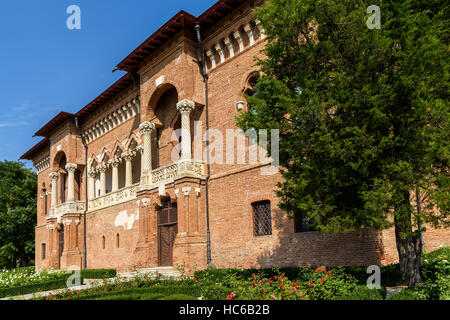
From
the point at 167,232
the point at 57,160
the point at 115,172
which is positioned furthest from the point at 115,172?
the point at 57,160

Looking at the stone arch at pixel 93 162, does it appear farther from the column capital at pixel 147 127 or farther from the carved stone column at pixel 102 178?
the column capital at pixel 147 127

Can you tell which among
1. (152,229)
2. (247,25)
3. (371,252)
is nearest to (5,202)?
(152,229)

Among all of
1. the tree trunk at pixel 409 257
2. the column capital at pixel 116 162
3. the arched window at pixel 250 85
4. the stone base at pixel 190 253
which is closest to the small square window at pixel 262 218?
the stone base at pixel 190 253

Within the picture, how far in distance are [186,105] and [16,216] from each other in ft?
88.7

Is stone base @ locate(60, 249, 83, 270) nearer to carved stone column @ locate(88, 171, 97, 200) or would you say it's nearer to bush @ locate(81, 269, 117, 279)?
bush @ locate(81, 269, 117, 279)

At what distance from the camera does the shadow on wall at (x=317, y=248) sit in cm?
1020

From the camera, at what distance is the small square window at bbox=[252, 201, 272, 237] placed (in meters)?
13.0

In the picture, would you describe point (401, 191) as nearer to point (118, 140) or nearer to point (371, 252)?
point (371, 252)

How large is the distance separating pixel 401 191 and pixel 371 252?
3473mm

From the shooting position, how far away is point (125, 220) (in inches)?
774

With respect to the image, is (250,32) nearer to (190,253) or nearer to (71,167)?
(190,253)

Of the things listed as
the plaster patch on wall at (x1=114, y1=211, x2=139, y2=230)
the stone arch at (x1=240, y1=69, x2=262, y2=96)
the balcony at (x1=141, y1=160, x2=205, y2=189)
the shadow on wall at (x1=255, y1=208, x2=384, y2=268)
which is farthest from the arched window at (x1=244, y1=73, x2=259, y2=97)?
the plaster patch on wall at (x1=114, y1=211, x2=139, y2=230)

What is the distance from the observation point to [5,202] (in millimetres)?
36500
